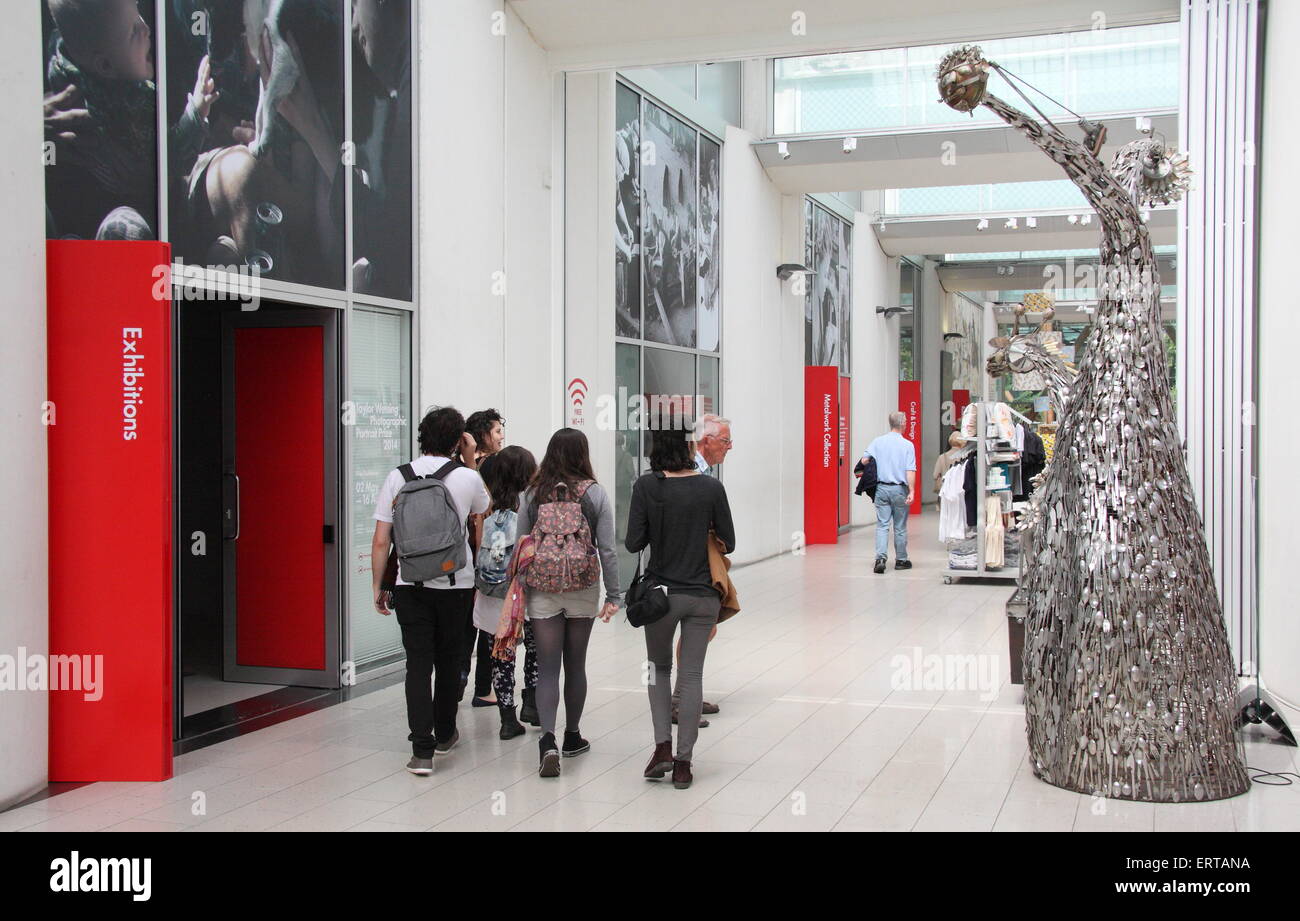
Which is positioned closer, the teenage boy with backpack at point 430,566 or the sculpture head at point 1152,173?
the sculpture head at point 1152,173

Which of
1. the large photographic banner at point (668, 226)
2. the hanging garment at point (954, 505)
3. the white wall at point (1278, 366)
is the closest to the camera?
the white wall at point (1278, 366)

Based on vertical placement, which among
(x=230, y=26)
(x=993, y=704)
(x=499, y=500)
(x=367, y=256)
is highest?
(x=230, y=26)

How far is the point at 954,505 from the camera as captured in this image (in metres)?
12.5

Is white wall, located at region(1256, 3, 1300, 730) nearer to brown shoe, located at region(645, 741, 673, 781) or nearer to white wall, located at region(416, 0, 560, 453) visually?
brown shoe, located at region(645, 741, 673, 781)

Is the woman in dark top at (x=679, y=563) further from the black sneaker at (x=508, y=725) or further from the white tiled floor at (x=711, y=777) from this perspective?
the black sneaker at (x=508, y=725)

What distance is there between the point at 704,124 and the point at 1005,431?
4213mm

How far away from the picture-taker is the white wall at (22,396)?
4.59 m

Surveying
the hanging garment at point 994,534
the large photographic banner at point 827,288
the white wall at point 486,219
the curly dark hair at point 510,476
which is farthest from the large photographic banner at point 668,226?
the curly dark hair at point 510,476

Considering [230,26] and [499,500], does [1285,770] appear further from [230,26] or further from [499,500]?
[230,26]

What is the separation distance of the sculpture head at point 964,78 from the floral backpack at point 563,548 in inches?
82.0

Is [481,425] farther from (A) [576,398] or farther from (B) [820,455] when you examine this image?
(B) [820,455]

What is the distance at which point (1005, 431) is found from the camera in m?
12.2

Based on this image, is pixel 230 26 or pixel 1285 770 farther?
pixel 230 26
